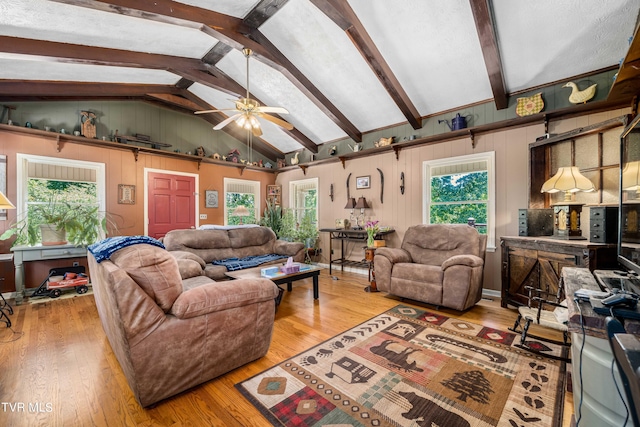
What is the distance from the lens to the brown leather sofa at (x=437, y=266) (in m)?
3.05

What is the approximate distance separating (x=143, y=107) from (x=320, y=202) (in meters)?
4.03

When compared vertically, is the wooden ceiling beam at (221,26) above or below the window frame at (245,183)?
above

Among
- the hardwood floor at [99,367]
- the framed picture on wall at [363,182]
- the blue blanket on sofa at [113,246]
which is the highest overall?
the framed picture on wall at [363,182]

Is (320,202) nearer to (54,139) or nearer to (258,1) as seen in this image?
(258,1)

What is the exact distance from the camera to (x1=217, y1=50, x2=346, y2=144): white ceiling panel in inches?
172

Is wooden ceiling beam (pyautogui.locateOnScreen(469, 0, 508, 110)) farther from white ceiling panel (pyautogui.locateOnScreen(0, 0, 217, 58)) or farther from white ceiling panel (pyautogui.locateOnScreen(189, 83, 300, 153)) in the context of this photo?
white ceiling panel (pyautogui.locateOnScreen(189, 83, 300, 153))

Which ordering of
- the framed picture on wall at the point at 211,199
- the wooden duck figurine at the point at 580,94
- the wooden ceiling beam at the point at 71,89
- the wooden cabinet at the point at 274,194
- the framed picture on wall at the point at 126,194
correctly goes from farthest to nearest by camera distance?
the wooden cabinet at the point at 274,194 → the framed picture on wall at the point at 211,199 → the framed picture on wall at the point at 126,194 → the wooden ceiling beam at the point at 71,89 → the wooden duck figurine at the point at 580,94

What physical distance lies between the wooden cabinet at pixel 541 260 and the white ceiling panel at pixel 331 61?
9.35 feet

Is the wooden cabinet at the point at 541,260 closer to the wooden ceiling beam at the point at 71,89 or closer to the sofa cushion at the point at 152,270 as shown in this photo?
the sofa cushion at the point at 152,270

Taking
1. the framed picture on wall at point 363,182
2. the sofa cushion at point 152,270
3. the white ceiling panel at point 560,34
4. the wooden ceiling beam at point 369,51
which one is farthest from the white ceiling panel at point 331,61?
the sofa cushion at point 152,270

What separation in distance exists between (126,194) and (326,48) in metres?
4.31

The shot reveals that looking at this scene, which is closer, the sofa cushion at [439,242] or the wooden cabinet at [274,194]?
the sofa cushion at [439,242]

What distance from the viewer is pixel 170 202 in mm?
5473

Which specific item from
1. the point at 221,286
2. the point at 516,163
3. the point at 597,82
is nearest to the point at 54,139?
the point at 221,286
